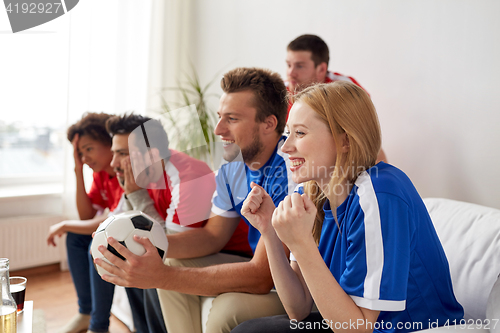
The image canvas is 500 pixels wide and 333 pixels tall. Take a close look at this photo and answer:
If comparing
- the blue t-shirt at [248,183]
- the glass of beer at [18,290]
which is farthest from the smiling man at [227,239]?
the glass of beer at [18,290]

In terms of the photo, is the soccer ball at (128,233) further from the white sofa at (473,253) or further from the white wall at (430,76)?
the white wall at (430,76)

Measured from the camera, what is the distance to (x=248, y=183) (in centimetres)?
155

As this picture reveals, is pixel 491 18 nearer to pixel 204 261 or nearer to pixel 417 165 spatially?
pixel 417 165

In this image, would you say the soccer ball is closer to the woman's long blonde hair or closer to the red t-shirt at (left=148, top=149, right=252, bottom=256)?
the red t-shirt at (left=148, top=149, right=252, bottom=256)

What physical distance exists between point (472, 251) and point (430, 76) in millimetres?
951

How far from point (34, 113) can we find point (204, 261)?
2272 millimetres

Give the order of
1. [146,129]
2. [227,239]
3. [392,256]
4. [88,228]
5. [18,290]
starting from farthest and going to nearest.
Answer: [88,228] < [146,129] < [227,239] < [18,290] < [392,256]

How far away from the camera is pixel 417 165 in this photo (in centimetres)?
198

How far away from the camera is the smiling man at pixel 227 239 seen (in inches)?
48.0

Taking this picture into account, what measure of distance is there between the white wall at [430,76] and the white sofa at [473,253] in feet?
1.35

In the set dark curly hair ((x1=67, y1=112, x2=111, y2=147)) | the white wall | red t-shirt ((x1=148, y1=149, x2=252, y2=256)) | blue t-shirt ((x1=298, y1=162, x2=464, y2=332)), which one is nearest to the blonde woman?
blue t-shirt ((x1=298, y1=162, x2=464, y2=332))

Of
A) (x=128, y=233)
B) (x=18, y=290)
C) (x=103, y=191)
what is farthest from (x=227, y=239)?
(x=103, y=191)

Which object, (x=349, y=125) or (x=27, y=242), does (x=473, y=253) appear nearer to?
(x=349, y=125)

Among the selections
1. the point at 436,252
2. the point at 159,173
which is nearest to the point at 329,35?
the point at 159,173
